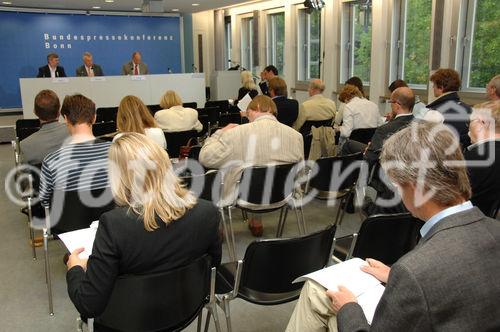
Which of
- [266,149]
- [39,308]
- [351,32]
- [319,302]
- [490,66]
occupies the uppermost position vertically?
[351,32]

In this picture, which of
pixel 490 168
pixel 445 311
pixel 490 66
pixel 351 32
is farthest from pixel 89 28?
pixel 445 311

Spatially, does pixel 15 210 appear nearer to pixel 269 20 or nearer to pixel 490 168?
pixel 490 168

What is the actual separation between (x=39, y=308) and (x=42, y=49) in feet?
31.9

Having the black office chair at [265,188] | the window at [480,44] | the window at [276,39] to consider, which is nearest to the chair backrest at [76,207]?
the black office chair at [265,188]

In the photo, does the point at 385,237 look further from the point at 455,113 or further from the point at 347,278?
the point at 455,113

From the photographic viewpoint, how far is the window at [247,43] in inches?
488

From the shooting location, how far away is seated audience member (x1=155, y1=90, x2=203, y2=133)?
5.07 meters

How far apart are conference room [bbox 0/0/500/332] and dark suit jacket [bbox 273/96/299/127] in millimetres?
27

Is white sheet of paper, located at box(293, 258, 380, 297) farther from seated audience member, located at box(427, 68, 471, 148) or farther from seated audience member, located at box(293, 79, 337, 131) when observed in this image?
seated audience member, located at box(293, 79, 337, 131)

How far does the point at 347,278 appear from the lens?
1.73 m

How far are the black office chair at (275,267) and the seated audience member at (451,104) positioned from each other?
2349 mm

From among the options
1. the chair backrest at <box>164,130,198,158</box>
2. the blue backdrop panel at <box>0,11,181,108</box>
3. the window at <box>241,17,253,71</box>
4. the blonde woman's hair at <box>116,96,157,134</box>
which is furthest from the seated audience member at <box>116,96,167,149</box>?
the window at <box>241,17,253,71</box>

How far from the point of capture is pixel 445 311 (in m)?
1.13

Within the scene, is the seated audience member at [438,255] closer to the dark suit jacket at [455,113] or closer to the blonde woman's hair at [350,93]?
the dark suit jacket at [455,113]
